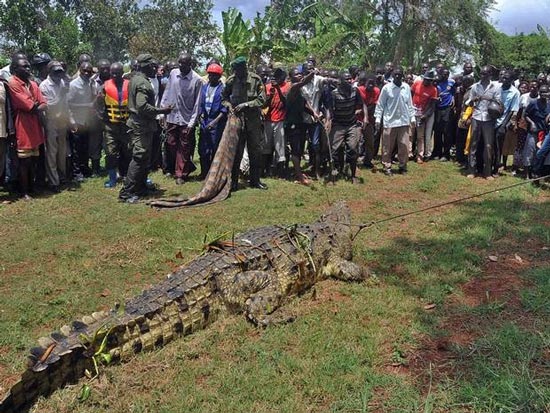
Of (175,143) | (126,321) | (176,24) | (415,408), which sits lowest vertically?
(415,408)

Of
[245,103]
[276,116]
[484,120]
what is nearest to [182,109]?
[245,103]

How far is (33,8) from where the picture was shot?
24828mm

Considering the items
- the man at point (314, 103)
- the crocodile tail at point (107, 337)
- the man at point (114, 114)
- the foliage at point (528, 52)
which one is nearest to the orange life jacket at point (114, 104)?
the man at point (114, 114)

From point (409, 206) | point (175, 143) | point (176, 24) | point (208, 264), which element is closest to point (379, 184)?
point (409, 206)

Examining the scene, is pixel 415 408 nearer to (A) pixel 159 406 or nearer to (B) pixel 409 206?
(A) pixel 159 406

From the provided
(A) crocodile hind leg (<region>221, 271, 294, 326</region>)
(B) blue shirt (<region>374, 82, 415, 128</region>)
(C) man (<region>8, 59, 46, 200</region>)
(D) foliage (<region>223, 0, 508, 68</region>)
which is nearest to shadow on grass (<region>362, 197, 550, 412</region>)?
(A) crocodile hind leg (<region>221, 271, 294, 326</region>)

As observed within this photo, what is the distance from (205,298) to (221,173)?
417 centimetres

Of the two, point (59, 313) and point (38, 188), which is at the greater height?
point (38, 188)

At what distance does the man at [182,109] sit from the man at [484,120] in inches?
211

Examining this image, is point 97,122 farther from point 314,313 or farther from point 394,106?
point 314,313

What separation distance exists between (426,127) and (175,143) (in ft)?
18.2

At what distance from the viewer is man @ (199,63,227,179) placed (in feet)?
28.7

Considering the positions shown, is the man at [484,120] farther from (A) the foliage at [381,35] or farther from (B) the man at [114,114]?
(A) the foliage at [381,35]

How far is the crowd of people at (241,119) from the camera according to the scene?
7844mm
